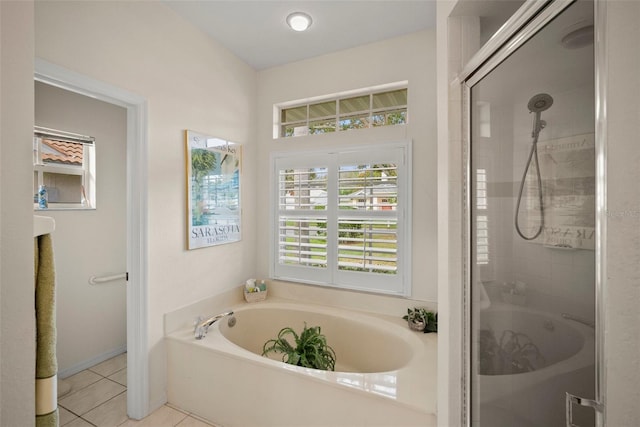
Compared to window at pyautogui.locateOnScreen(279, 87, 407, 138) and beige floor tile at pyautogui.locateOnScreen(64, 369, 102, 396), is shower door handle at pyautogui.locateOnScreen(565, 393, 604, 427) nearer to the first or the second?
window at pyautogui.locateOnScreen(279, 87, 407, 138)

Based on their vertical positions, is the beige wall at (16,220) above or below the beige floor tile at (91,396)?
A: above

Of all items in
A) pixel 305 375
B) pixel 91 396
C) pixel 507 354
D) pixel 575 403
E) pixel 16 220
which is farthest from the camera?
pixel 91 396

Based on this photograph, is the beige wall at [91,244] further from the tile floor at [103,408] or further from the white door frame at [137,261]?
the white door frame at [137,261]

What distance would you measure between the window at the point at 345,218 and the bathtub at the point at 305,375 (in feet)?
1.08

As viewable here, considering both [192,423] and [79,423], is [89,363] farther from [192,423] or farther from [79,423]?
[192,423]

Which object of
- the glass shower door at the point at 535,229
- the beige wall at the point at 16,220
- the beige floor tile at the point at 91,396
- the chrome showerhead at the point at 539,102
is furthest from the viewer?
the beige floor tile at the point at 91,396

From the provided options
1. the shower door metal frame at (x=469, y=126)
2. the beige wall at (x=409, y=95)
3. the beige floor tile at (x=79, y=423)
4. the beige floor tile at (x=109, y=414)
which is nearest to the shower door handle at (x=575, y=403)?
the shower door metal frame at (x=469, y=126)

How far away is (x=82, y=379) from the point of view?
→ 2332 mm

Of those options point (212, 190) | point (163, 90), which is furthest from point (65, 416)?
point (163, 90)

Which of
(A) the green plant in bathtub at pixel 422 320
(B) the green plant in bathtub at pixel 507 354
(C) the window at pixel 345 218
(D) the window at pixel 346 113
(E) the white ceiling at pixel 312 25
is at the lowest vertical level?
(A) the green plant in bathtub at pixel 422 320

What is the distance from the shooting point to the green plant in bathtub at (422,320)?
6.96 feet

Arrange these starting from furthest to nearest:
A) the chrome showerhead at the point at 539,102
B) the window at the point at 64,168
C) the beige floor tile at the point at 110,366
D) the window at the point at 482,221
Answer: the beige floor tile at the point at 110,366
the window at the point at 64,168
the window at the point at 482,221
the chrome showerhead at the point at 539,102

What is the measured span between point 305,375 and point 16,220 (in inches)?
55.9

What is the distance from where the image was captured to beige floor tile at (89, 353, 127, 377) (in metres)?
2.45
